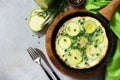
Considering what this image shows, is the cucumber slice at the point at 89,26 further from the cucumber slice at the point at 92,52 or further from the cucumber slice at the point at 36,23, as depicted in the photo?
the cucumber slice at the point at 36,23

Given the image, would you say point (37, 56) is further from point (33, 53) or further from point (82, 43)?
point (82, 43)

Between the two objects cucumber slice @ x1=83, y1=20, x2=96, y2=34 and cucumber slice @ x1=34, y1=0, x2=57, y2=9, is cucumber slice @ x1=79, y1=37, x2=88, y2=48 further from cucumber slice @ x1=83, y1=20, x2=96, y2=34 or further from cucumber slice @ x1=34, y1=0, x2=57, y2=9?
cucumber slice @ x1=34, y1=0, x2=57, y2=9

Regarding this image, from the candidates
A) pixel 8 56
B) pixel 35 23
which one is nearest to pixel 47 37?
pixel 35 23

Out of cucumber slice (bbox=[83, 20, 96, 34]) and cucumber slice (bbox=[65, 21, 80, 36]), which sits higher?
cucumber slice (bbox=[65, 21, 80, 36])

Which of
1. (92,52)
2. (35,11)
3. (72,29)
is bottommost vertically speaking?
(92,52)

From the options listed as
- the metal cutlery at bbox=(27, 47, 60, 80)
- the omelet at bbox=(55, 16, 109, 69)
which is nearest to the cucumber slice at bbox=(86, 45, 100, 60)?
the omelet at bbox=(55, 16, 109, 69)

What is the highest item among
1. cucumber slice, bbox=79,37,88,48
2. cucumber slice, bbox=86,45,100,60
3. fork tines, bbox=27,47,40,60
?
fork tines, bbox=27,47,40,60

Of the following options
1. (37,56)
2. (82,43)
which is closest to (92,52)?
(82,43)
